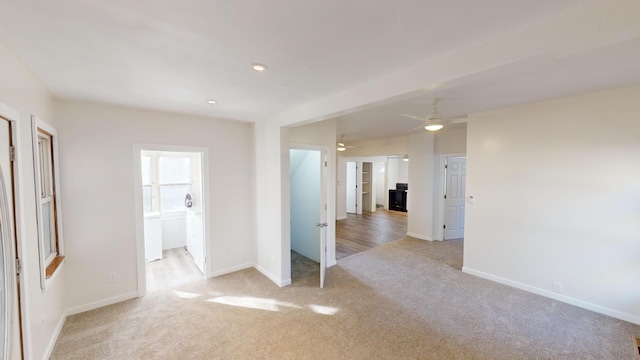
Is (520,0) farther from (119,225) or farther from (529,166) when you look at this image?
(119,225)

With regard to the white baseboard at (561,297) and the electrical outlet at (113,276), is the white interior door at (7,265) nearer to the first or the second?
the electrical outlet at (113,276)

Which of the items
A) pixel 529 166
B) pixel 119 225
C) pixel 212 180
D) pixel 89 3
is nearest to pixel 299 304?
pixel 212 180

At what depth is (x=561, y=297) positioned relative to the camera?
10.3 feet

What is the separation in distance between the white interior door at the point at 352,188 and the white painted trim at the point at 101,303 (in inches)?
282

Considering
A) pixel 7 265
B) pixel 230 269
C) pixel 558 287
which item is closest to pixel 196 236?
pixel 230 269

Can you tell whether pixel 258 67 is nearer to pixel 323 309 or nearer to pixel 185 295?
pixel 323 309

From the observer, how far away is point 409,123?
15.1 feet

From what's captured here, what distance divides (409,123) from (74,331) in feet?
17.4

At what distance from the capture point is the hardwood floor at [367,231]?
542 cm

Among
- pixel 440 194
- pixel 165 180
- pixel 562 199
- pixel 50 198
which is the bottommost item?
pixel 440 194

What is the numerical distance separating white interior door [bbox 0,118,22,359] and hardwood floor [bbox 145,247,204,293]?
1.86 m

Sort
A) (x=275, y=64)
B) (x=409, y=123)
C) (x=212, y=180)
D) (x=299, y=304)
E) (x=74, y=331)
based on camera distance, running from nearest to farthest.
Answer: (x=275, y=64) → (x=74, y=331) → (x=299, y=304) → (x=212, y=180) → (x=409, y=123)

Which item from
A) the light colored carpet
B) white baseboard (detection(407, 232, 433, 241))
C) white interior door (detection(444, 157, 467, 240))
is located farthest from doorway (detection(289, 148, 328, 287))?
white interior door (detection(444, 157, 467, 240))

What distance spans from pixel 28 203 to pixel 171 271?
100 inches
